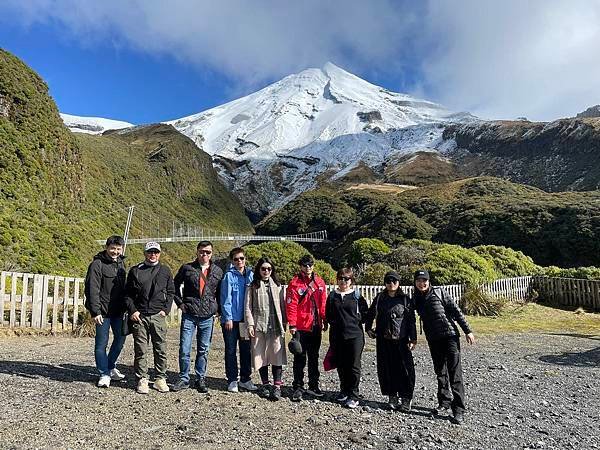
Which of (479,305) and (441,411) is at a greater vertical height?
(479,305)

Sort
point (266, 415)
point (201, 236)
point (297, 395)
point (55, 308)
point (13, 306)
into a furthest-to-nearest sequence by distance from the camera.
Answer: point (201, 236)
point (55, 308)
point (13, 306)
point (297, 395)
point (266, 415)

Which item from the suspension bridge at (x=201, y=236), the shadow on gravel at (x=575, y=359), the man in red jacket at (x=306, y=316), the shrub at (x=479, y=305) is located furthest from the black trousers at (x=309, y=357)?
the suspension bridge at (x=201, y=236)

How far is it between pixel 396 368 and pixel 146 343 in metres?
2.74

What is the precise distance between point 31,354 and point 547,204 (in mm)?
39895

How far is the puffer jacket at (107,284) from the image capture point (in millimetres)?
5230

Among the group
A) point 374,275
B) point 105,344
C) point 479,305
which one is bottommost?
point 479,305

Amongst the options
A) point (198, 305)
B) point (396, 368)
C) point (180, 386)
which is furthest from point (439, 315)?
point (180, 386)

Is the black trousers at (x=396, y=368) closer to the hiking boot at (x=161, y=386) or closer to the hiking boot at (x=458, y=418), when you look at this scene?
the hiking boot at (x=458, y=418)

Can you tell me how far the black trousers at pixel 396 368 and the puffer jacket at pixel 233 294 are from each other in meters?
1.61

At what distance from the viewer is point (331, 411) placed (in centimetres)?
482

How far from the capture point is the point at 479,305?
14.9 metres

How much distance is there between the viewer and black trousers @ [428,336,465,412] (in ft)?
15.7

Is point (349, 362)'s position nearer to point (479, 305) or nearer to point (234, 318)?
point (234, 318)

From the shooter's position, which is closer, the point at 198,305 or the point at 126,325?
the point at 126,325
